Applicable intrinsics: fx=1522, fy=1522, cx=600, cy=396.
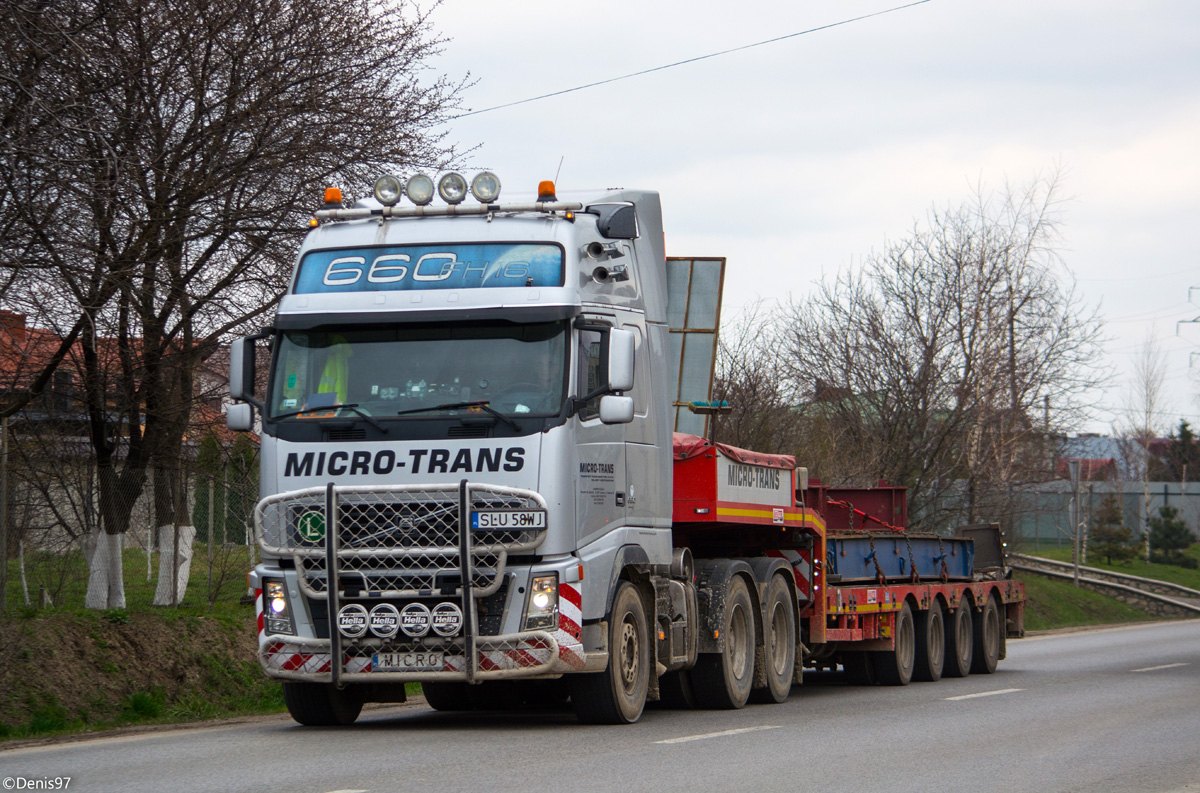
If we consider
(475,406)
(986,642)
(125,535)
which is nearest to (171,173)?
(125,535)

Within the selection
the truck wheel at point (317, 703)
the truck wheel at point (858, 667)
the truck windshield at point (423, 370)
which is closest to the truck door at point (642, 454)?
the truck windshield at point (423, 370)

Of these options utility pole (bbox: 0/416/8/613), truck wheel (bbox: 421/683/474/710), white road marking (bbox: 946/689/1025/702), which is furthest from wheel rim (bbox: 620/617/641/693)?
utility pole (bbox: 0/416/8/613)

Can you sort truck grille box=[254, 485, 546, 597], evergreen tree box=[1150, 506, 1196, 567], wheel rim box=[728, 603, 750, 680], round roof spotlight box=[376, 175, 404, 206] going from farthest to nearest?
evergreen tree box=[1150, 506, 1196, 567], wheel rim box=[728, 603, 750, 680], round roof spotlight box=[376, 175, 404, 206], truck grille box=[254, 485, 546, 597]

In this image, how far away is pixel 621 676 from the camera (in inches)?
463

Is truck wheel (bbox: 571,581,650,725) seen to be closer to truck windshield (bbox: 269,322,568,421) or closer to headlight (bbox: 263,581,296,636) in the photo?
Result: truck windshield (bbox: 269,322,568,421)

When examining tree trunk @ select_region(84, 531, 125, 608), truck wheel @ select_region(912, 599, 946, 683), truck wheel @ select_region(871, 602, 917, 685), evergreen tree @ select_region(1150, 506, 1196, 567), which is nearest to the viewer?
tree trunk @ select_region(84, 531, 125, 608)

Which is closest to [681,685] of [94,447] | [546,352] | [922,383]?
[546,352]

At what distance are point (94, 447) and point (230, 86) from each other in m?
4.50

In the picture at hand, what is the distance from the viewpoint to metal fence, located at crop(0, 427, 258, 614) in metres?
16.4

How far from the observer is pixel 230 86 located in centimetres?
1747

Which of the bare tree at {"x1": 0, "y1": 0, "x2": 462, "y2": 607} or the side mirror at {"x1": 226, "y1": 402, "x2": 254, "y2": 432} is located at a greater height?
the bare tree at {"x1": 0, "y1": 0, "x2": 462, "y2": 607}

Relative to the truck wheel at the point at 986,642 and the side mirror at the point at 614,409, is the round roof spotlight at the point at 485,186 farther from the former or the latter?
the truck wheel at the point at 986,642

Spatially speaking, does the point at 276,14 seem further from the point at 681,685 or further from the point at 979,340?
the point at 979,340

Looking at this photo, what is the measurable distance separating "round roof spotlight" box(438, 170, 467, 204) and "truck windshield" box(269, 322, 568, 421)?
135cm
